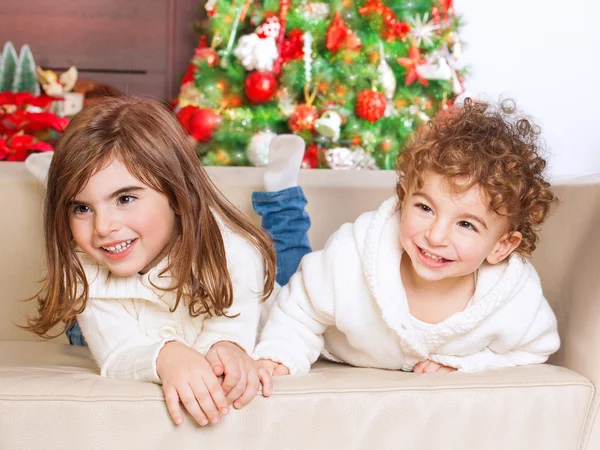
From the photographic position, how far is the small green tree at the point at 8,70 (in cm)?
318

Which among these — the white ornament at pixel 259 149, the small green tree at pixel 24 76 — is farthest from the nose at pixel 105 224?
the small green tree at pixel 24 76

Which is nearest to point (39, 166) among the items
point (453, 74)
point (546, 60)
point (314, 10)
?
point (314, 10)

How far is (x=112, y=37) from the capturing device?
144 inches

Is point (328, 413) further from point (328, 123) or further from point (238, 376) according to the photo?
point (328, 123)

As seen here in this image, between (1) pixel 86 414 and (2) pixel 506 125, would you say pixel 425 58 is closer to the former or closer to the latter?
(2) pixel 506 125

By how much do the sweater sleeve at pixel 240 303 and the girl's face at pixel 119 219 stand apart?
0.52 feet

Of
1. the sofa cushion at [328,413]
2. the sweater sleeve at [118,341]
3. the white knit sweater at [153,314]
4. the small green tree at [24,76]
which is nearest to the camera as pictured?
the sofa cushion at [328,413]

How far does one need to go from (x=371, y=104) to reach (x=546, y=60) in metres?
1.64

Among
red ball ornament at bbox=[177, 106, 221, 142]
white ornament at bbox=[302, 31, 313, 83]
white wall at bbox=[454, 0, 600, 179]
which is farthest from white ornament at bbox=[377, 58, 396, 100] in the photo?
white wall at bbox=[454, 0, 600, 179]

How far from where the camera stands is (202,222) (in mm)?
1309

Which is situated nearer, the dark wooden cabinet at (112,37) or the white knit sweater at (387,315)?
the white knit sweater at (387,315)

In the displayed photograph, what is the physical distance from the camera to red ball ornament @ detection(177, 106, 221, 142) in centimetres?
277

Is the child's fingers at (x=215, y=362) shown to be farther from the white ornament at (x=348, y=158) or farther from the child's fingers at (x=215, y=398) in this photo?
the white ornament at (x=348, y=158)

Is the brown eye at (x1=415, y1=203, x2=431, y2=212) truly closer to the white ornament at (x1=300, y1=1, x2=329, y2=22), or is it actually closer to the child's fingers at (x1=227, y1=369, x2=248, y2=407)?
the child's fingers at (x1=227, y1=369, x2=248, y2=407)
